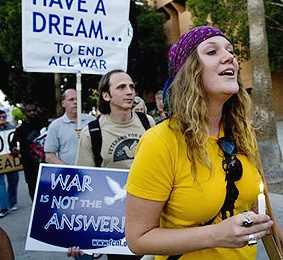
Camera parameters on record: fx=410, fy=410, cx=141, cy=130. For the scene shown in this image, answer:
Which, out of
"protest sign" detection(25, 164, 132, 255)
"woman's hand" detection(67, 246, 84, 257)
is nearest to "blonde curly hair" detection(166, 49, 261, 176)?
"protest sign" detection(25, 164, 132, 255)

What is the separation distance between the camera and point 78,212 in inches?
119

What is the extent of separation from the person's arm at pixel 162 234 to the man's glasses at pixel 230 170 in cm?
18

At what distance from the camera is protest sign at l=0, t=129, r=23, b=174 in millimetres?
7386

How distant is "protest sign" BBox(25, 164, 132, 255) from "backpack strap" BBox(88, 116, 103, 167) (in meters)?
0.07

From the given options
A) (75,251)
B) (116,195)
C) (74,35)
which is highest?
(74,35)

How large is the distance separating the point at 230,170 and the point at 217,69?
0.41m

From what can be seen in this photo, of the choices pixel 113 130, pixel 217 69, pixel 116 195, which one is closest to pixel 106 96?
pixel 113 130

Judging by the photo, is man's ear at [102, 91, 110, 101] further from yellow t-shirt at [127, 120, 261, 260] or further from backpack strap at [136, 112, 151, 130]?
yellow t-shirt at [127, 120, 261, 260]

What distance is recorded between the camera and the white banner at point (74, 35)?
3875mm

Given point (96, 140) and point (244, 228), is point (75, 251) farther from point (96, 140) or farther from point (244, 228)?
point (244, 228)

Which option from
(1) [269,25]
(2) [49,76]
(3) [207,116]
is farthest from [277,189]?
(2) [49,76]

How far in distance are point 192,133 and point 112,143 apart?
1336 mm

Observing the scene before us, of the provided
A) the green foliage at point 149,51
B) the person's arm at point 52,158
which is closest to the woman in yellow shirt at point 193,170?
the person's arm at point 52,158

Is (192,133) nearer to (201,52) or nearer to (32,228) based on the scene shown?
(201,52)
